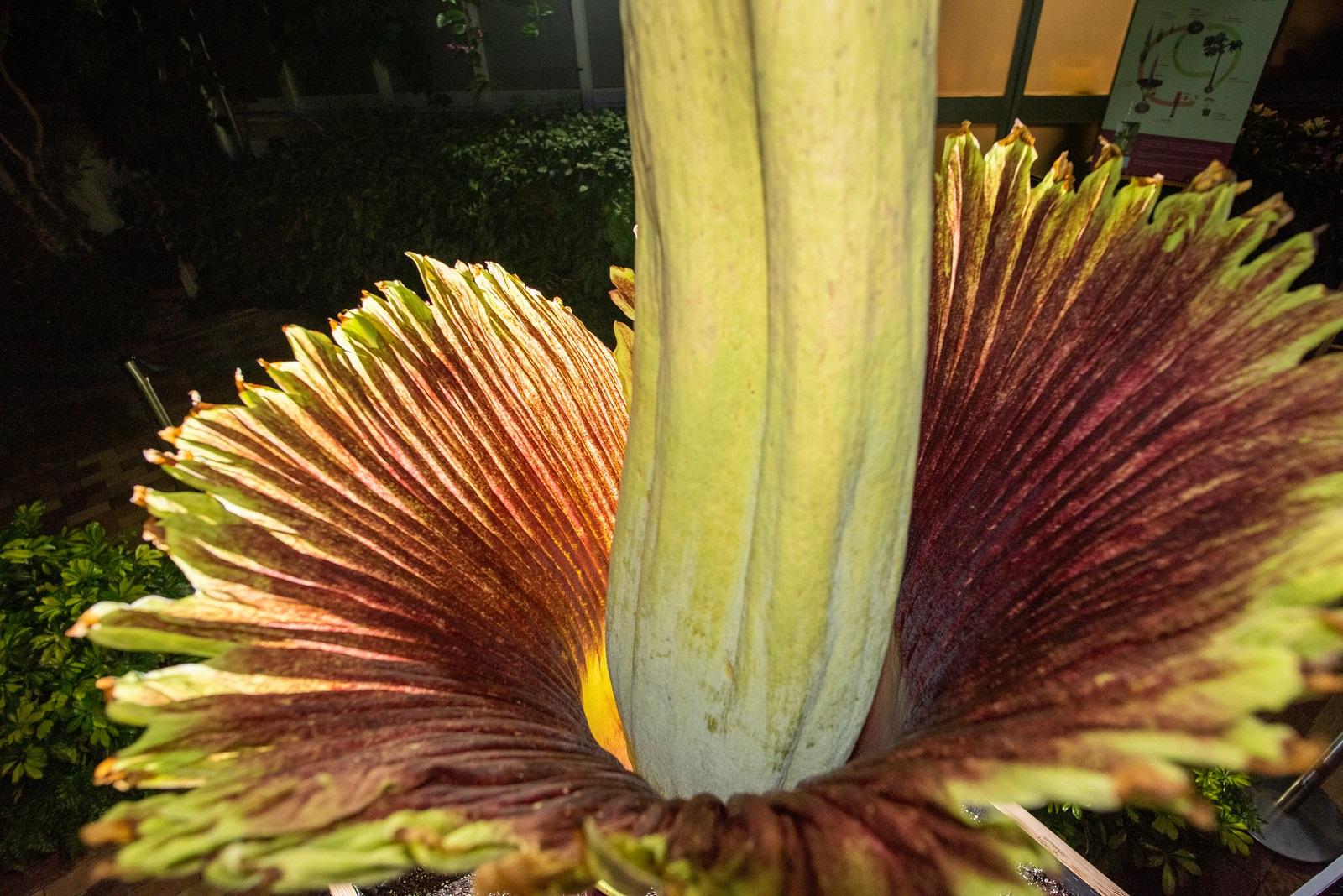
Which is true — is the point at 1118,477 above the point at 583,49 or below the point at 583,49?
above

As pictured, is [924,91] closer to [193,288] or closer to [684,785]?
[684,785]

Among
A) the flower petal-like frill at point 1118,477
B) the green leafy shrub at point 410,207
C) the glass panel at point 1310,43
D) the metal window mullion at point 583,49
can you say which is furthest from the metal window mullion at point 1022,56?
the flower petal-like frill at point 1118,477

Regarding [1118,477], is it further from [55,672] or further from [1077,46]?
[1077,46]

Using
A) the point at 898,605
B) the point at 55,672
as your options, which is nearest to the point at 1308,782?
the point at 898,605

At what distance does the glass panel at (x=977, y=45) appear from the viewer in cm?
Result: 264

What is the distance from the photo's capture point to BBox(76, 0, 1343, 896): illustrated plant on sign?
230mm

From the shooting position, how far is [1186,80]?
1824 mm

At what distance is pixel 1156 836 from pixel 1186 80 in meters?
1.67

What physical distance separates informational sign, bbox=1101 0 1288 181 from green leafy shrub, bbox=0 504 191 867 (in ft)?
6.96

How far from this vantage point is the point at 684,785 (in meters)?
0.41

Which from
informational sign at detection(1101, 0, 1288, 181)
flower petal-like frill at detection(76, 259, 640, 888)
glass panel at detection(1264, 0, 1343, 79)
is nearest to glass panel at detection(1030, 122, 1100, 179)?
glass panel at detection(1264, 0, 1343, 79)

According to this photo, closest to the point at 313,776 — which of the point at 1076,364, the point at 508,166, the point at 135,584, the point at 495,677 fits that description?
the point at 495,677

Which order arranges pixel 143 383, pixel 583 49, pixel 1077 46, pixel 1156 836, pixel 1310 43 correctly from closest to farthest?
1. pixel 1156 836
2. pixel 143 383
3. pixel 1310 43
4. pixel 1077 46
5. pixel 583 49

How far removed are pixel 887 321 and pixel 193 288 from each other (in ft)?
12.8
